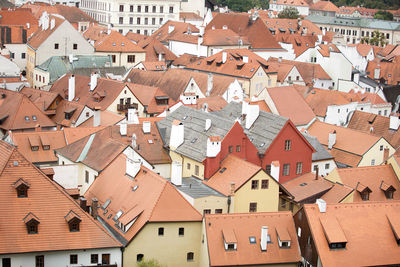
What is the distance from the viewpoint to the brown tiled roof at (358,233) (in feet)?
166

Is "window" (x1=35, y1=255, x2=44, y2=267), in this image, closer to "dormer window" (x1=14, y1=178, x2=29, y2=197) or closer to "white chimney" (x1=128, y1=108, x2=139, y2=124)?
"dormer window" (x1=14, y1=178, x2=29, y2=197)

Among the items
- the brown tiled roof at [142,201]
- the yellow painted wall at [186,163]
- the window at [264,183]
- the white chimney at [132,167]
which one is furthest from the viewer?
the yellow painted wall at [186,163]

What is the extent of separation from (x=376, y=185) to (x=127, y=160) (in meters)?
20.8

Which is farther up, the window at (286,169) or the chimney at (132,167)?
the chimney at (132,167)

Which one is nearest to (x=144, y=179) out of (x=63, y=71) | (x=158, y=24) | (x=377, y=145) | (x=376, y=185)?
(x=376, y=185)

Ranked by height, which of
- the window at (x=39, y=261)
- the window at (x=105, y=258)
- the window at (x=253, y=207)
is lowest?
the window at (x=105, y=258)

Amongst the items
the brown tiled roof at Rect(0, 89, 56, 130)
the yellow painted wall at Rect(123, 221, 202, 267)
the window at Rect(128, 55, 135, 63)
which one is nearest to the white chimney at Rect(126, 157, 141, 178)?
the yellow painted wall at Rect(123, 221, 202, 267)

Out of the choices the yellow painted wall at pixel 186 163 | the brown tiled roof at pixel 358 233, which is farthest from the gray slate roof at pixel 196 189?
the brown tiled roof at pixel 358 233

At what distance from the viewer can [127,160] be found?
5834cm

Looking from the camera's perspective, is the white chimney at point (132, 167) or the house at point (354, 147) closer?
the white chimney at point (132, 167)

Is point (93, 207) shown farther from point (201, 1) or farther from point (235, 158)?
point (201, 1)

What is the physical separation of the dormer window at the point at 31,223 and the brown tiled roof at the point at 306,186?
22117 mm

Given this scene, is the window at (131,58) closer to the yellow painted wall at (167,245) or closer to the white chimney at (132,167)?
the white chimney at (132,167)

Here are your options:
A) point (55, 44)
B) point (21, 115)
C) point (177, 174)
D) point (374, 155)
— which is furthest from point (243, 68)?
point (177, 174)
